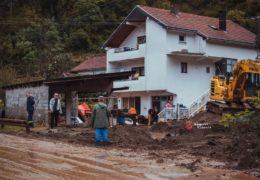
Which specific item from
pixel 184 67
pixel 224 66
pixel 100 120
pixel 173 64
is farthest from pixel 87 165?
pixel 224 66

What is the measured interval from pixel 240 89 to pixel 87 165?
22.0 meters

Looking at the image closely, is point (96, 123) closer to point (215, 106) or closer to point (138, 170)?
point (138, 170)

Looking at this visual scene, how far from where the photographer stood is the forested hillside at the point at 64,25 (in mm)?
67688

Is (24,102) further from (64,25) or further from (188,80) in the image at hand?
(64,25)

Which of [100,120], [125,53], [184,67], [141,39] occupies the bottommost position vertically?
[100,120]

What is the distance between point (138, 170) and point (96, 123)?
6305 mm

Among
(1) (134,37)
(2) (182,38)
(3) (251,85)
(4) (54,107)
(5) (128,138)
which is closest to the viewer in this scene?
(5) (128,138)

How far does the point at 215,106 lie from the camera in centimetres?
3384

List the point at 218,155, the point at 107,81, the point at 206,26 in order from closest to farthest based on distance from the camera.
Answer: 1. the point at 218,155
2. the point at 107,81
3. the point at 206,26

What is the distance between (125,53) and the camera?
47.9 m

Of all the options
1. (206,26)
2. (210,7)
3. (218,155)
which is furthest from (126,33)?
(218,155)

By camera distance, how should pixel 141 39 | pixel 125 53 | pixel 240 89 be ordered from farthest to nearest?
pixel 125 53 < pixel 141 39 < pixel 240 89

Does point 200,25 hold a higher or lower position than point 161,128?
higher

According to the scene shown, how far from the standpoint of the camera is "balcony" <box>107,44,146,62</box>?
151ft
